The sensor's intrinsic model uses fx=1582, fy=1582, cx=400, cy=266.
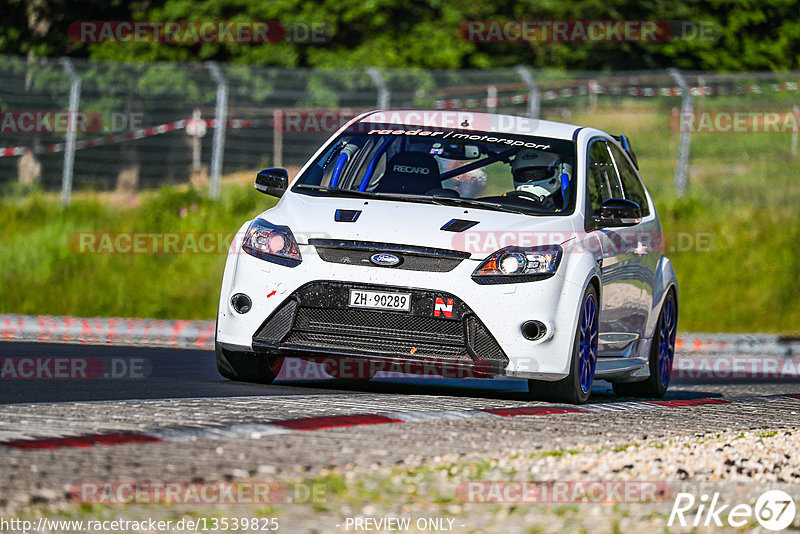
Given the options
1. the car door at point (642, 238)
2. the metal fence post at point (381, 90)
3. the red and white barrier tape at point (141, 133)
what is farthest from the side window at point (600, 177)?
the red and white barrier tape at point (141, 133)

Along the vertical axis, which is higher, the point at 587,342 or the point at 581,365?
the point at 587,342

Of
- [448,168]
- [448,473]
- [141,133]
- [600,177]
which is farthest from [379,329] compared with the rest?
[141,133]

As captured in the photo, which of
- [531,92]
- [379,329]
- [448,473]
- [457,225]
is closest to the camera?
[448,473]

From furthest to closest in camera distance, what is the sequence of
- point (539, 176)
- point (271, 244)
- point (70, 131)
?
point (70, 131) < point (539, 176) < point (271, 244)

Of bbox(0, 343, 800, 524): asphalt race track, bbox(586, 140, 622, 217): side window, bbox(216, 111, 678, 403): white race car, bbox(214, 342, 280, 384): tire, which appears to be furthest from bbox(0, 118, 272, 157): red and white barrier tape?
bbox(214, 342, 280, 384): tire

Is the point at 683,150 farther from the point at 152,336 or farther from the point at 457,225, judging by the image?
the point at 457,225

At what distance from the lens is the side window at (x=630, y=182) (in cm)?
1114

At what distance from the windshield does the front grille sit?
95cm

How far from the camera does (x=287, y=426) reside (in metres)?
6.86

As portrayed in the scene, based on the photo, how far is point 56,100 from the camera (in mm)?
22438

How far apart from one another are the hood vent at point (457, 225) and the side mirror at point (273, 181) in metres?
1.45

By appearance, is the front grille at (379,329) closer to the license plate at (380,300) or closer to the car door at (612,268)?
the license plate at (380,300)

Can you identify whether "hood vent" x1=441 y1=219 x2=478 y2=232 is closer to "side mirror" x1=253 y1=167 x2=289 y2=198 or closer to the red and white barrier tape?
"side mirror" x1=253 y1=167 x2=289 y2=198

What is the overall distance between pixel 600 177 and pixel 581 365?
1767mm
